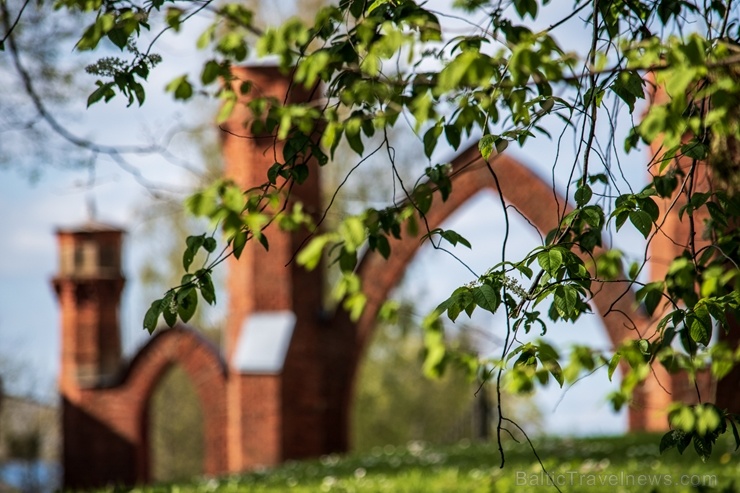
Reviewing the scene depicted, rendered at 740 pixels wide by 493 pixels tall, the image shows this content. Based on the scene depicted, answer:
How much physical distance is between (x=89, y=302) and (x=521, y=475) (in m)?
11.7

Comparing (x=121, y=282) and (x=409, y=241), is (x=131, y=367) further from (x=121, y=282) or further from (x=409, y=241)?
(x=409, y=241)

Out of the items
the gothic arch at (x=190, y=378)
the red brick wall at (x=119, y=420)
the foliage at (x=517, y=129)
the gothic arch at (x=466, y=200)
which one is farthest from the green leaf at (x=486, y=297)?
the red brick wall at (x=119, y=420)

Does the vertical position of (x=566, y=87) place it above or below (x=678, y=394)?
above

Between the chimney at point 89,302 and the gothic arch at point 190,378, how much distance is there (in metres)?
0.57

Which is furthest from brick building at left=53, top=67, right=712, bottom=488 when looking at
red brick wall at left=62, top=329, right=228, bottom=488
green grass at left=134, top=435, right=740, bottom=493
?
green grass at left=134, top=435, right=740, bottom=493

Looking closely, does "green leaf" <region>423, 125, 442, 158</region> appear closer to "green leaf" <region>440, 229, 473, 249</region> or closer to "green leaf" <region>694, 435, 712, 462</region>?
"green leaf" <region>440, 229, 473, 249</region>

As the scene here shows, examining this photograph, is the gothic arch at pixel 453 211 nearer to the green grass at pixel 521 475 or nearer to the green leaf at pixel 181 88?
the green grass at pixel 521 475

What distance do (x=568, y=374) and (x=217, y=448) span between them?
38.1 feet

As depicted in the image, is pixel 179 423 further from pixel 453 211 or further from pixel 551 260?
pixel 551 260

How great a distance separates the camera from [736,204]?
3928mm

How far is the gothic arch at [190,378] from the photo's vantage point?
16.3 m

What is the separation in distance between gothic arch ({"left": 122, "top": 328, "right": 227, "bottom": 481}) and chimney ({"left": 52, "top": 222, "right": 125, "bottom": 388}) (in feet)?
1.88

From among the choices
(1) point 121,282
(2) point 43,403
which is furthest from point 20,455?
(1) point 121,282

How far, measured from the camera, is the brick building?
1558 cm
